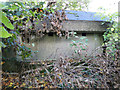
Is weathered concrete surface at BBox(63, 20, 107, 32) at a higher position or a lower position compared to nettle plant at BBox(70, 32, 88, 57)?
higher

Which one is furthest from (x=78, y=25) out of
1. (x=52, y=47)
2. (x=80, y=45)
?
(x=52, y=47)

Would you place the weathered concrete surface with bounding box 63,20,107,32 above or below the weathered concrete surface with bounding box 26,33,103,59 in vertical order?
above

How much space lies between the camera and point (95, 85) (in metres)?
1.39

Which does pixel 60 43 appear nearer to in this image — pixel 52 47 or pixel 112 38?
pixel 52 47

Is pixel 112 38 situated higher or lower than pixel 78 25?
lower

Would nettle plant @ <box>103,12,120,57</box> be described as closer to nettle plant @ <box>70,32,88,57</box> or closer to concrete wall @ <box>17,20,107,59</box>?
concrete wall @ <box>17,20,107,59</box>

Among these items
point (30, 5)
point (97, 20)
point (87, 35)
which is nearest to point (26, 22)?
point (30, 5)

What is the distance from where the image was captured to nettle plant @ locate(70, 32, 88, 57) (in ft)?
5.35

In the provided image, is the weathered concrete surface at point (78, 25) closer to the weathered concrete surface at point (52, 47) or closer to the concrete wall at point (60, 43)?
the concrete wall at point (60, 43)

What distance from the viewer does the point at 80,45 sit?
66.2 inches

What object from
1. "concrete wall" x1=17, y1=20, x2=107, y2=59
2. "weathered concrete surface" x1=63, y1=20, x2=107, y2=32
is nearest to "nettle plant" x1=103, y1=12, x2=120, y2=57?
"concrete wall" x1=17, y1=20, x2=107, y2=59

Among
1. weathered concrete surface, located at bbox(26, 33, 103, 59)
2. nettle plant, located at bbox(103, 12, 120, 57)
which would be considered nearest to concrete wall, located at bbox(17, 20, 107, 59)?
weathered concrete surface, located at bbox(26, 33, 103, 59)

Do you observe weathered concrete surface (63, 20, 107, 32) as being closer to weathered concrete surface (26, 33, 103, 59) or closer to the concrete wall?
the concrete wall

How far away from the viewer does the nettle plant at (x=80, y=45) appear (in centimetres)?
163
